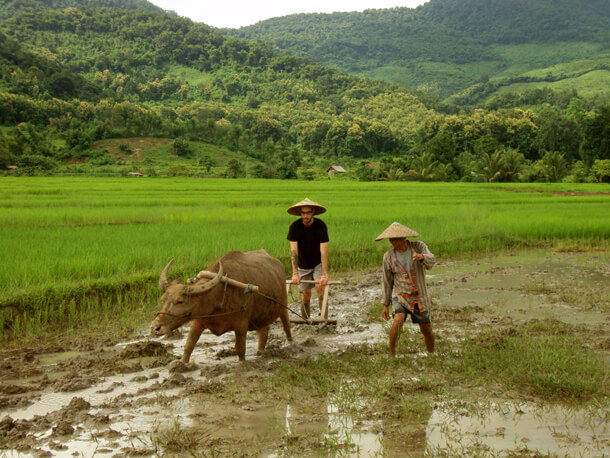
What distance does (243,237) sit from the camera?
365 inches

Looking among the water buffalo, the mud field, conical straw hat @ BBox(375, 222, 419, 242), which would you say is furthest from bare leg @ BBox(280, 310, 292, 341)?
conical straw hat @ BBox(375, 222, 419, 242)

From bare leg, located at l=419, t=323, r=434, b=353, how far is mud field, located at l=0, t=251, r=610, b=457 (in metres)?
0.15

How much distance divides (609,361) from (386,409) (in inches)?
84.4

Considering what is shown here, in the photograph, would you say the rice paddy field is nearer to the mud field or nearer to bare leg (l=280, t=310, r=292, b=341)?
the mud field

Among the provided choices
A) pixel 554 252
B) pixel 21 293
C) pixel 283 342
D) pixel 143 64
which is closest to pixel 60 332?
pixel 21 293

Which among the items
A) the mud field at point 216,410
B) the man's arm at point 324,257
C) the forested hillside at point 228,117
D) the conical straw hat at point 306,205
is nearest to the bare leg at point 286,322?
the mud field at point 216,410

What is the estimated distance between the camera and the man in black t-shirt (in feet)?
17.4

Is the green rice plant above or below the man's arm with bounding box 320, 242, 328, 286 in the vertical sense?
below

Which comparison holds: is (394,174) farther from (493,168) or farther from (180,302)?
(180,302)

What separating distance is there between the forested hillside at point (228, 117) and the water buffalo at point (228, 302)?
34.8 m

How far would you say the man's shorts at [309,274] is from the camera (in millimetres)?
5520

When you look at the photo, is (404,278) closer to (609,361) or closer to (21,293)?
(609,361)

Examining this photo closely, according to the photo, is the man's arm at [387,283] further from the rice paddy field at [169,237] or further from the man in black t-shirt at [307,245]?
the rice paddy field at [169,237]

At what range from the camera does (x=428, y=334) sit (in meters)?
4.46
